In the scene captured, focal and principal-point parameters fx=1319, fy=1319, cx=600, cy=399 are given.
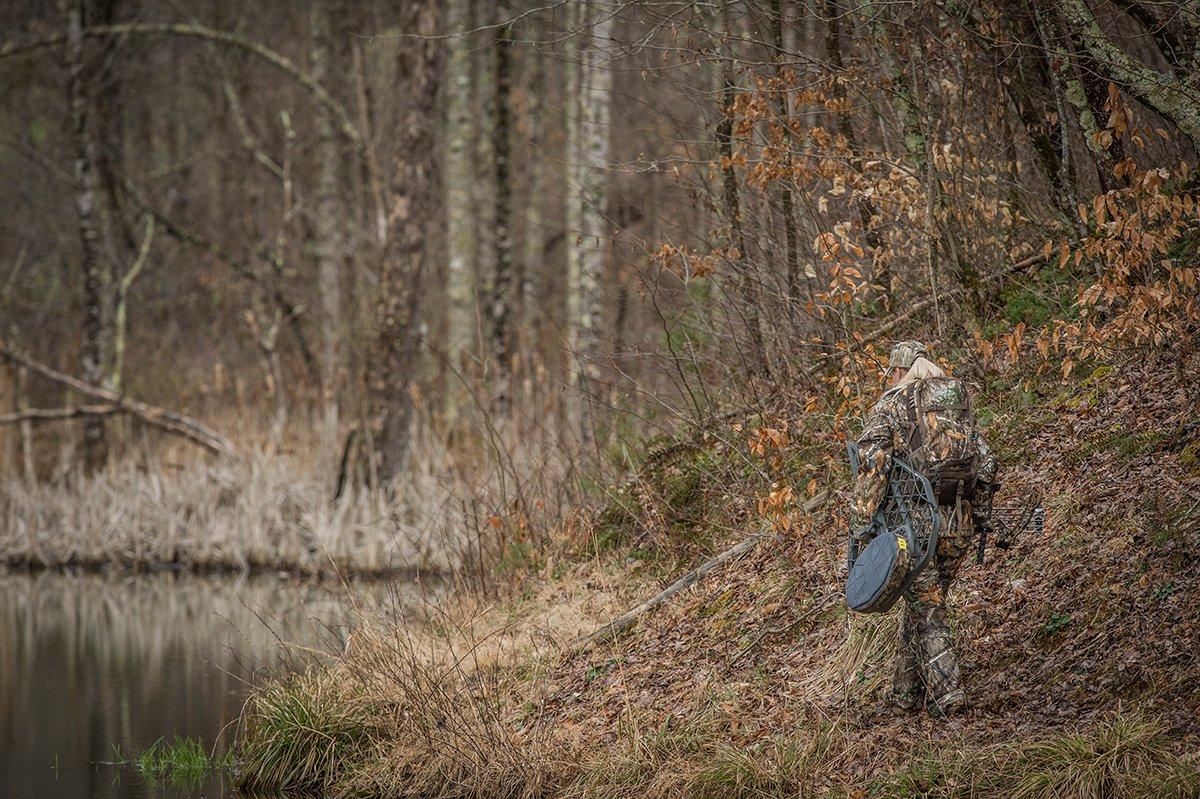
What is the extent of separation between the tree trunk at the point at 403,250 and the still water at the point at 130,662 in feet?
7.11

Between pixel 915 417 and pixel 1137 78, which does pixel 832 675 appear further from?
pixel 1137 78

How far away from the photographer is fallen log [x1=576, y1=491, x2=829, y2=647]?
8688 mm

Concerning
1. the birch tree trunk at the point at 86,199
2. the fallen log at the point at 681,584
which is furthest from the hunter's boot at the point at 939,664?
the birch tree trunk at the point at 86,199

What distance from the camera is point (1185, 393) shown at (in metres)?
7.79

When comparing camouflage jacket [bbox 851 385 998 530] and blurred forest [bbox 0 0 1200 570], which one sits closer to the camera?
camouflage jacket [bbox 851 385 998 530]

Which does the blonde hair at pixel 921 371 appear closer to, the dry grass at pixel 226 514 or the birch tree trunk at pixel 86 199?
the dry grass at pixel 226 514

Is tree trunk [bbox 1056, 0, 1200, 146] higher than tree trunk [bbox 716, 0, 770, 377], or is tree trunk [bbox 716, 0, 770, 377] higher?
tree trunk [bbox 1056, 0, 1200, 146]

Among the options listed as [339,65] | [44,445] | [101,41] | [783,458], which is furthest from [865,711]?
[339,65]

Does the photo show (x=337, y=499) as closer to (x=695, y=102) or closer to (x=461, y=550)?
(x=461, y=550)

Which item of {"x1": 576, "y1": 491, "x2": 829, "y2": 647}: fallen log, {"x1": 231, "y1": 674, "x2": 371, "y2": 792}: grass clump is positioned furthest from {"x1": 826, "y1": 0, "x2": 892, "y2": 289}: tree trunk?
{"x1": 231, "y1": 674, "x2": 371, "y2": 792}: grass clump

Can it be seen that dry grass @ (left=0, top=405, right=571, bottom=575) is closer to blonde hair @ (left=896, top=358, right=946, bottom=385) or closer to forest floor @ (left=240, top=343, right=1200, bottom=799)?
forest floor @ (left=240, top=343, right=1200, bottom=799)

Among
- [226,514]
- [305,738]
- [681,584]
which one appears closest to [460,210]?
[226,514]

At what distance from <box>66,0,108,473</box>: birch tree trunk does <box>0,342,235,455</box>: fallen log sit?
1.90ft

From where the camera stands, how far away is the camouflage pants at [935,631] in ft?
21.5
